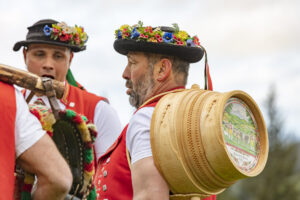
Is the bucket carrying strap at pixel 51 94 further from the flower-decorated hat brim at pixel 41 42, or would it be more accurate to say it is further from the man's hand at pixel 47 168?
the flower-decorated hat brim at pixel 41 42

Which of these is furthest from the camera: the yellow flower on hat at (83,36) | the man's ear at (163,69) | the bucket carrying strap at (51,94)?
the yellow flower on hat at (83,36)

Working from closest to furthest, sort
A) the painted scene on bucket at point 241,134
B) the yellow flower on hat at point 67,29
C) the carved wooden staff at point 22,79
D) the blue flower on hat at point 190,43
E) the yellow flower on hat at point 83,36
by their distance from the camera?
the carved wooden staff at point 22,79
the painted scene on bucket at point 241,134
the blue flower on hat at point 190,43
the yellow flower on hat at point 67,29
the yellow flower on hat at point 83,36

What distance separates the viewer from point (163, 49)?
4.38m

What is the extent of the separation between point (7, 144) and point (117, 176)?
105cm

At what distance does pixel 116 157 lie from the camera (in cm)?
413

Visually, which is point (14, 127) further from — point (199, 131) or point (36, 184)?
point (199, 131)

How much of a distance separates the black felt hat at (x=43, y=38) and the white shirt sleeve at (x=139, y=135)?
190 centimetres

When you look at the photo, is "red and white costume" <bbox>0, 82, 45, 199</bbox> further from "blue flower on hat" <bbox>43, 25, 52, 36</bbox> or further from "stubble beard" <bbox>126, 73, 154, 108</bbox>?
"blue flower on hat" <bbox>43, 25, 52, 36</bbox>

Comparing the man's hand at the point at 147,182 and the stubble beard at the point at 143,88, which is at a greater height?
the stubble beard at the point at 143,88

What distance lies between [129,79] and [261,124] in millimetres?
1022

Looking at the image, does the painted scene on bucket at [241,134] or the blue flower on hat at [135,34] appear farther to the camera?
the blue flower on hat at [135,34]

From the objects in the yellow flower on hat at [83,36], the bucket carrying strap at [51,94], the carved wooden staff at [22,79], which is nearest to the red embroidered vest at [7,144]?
the carved wooden staff at [22,79]

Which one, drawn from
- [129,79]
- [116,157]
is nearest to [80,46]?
[129,79]

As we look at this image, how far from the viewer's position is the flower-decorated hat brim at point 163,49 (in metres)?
4.38
